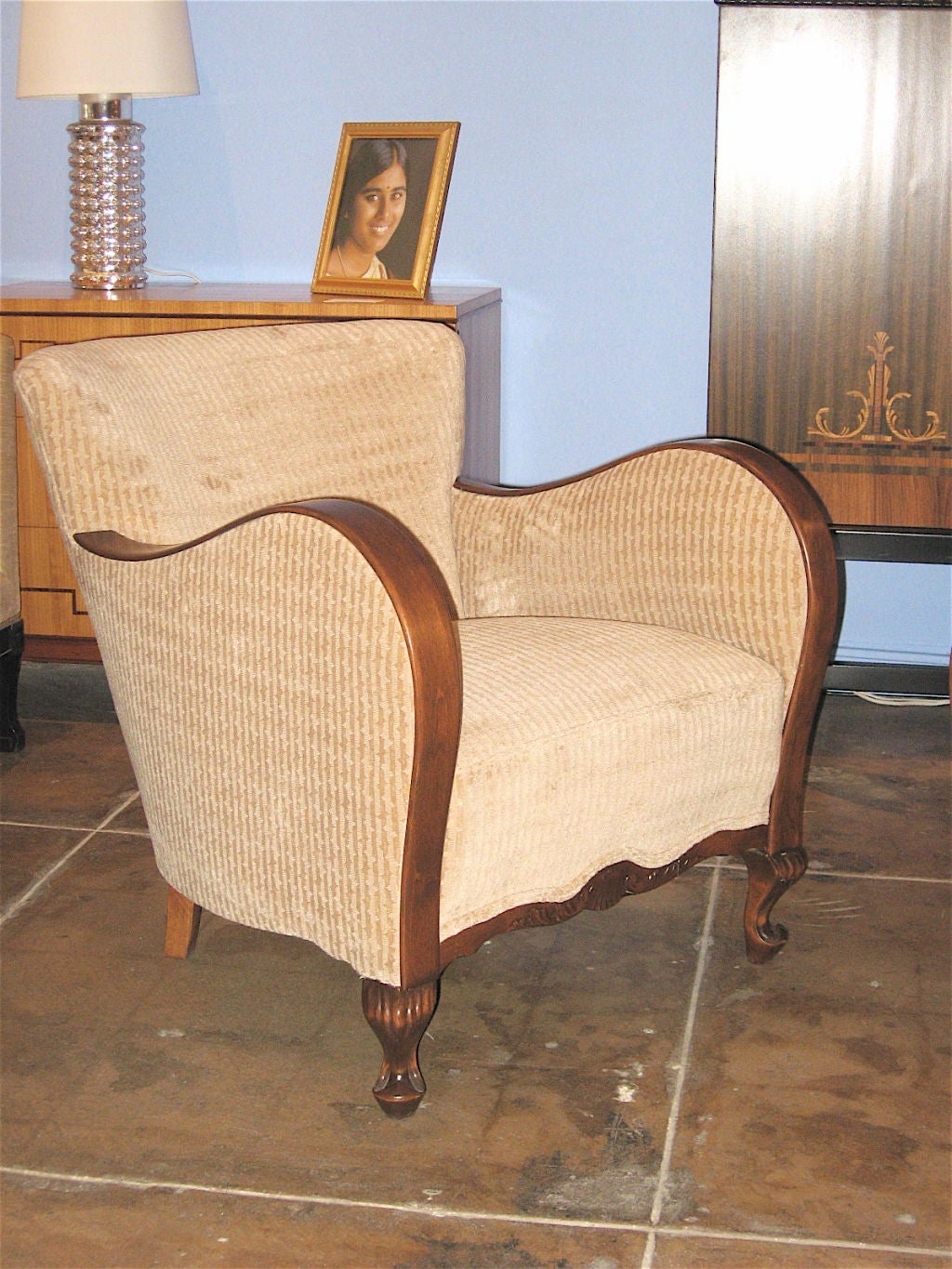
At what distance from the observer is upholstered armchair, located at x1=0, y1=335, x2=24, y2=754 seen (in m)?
2.45

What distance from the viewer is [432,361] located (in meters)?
2.00

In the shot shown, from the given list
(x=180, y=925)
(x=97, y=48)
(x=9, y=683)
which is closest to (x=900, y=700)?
(x=180, y=925)

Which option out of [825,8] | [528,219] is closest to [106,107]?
[528,219]

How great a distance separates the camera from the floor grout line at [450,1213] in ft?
4.44

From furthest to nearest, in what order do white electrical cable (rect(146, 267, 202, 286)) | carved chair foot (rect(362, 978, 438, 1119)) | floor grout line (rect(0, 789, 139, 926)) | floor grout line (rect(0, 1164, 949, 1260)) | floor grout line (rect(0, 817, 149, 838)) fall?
white electrical cable (rect(146, 267, 202, 286)), floor grout line (rect(0, 817, 149, 838)), floor grout line (rect(0, 789, 139, 926)), carved chair foot (rect(362, 978, 438, 1119)), floor grout line (rect(0, 1164, 949, 1260))

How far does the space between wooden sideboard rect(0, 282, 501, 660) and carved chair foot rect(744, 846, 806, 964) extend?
1.02 meters

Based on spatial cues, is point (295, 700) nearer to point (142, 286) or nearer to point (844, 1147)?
point (844, 1147)

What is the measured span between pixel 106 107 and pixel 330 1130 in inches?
77.5

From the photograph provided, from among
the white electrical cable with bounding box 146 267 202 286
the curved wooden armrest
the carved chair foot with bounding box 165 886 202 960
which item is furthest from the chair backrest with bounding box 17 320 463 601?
the white electrical cable with bounding box 146 267 202 286

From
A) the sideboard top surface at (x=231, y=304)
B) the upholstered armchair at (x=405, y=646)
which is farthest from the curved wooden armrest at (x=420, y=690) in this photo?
the sideboard top surface at (x=231, y=304)

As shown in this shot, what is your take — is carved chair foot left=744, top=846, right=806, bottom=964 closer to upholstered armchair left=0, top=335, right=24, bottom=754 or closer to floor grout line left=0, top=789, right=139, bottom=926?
floor grout line left=0, top=789, right=139, bottom=926

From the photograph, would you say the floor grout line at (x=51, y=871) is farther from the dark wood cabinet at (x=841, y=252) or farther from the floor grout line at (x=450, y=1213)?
the dark wood cabinet at (x=841, y=252)

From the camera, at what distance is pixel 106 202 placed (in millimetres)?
2707

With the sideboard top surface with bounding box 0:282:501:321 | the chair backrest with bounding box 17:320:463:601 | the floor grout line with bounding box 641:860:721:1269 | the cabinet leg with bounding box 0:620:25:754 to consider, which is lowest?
the floor grout line with bounding box 641:860:721:1269
